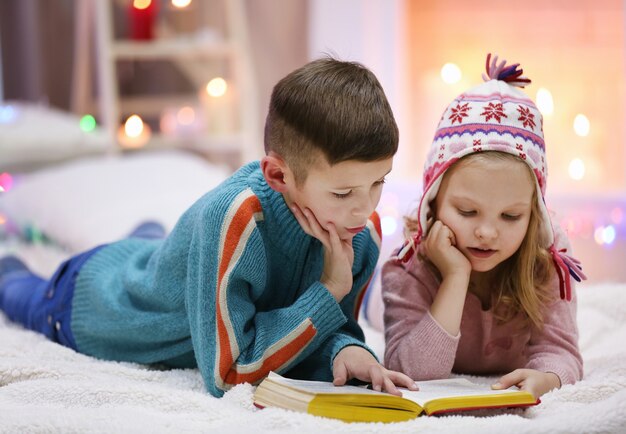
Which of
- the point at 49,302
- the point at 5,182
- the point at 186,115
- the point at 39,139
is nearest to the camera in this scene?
the point at 49,302

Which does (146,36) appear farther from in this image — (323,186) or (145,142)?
(323,186)

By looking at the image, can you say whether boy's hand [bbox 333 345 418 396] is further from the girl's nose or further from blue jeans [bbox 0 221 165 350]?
blue jeans [bbox 0 221 165 350]

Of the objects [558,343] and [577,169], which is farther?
[577,169]

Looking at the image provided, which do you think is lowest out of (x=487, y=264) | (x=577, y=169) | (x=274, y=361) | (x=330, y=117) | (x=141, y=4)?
(x=577, y=169)

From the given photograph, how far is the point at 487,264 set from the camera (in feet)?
4.04

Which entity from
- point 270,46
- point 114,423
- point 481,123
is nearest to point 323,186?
point 481,123

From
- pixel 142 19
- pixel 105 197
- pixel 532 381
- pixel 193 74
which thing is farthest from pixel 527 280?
pixel 193 74

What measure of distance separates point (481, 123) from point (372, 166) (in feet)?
0.76

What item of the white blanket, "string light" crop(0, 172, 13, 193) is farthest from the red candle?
the white blanket

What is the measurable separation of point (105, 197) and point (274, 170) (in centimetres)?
137

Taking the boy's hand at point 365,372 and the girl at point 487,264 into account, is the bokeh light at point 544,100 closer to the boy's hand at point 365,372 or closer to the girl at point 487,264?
the girl at point 487,264

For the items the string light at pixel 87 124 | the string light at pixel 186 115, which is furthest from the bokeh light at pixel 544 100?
the string light at pixel 87 124

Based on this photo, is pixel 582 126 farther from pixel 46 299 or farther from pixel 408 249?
pixel 46 299

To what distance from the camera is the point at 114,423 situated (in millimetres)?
999
